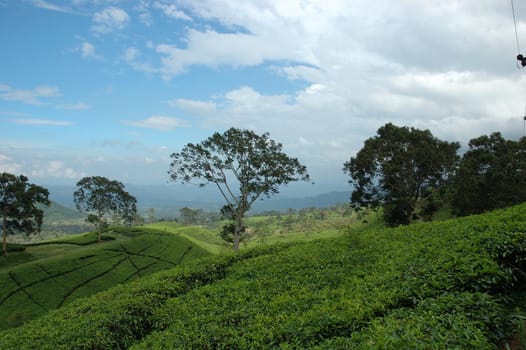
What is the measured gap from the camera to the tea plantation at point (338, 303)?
433cm

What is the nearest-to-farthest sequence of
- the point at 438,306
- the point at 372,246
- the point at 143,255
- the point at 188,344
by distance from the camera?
1. the point at 438,306
2. the point at 188,344
3. the point at 372,246
4. the point at 143,255

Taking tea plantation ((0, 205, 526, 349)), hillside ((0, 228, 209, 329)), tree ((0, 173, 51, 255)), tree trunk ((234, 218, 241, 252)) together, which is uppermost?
tree ((0, 173, 51, 255))

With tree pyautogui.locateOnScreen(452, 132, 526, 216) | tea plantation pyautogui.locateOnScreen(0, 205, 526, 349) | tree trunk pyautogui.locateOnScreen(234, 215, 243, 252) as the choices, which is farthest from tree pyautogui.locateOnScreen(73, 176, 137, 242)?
tree pyautogui.locateOnScreen(452, 132, 526, 216)

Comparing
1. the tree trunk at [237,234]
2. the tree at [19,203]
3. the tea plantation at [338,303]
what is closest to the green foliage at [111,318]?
the tea plantation at [338,303]

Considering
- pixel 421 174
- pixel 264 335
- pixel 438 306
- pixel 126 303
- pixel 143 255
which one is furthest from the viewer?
pixel 143 255

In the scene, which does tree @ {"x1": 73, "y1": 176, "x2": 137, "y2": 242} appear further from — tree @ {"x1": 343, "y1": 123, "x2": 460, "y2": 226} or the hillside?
tree @ {"x1": 343, "y1": 123, "x2": 460, "y2": 226}

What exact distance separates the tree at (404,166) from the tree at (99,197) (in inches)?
1242

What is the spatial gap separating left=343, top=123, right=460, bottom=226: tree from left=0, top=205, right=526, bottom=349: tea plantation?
21.0m

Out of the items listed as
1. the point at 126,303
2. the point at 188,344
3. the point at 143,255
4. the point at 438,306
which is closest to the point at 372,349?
the point at 438,306

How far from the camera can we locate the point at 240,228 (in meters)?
30.8

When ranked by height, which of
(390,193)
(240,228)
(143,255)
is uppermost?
(390,193)

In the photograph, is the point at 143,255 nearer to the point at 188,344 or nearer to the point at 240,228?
the point at 240,228

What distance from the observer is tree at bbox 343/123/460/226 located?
2889cm

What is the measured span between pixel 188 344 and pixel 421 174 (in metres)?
28.9
